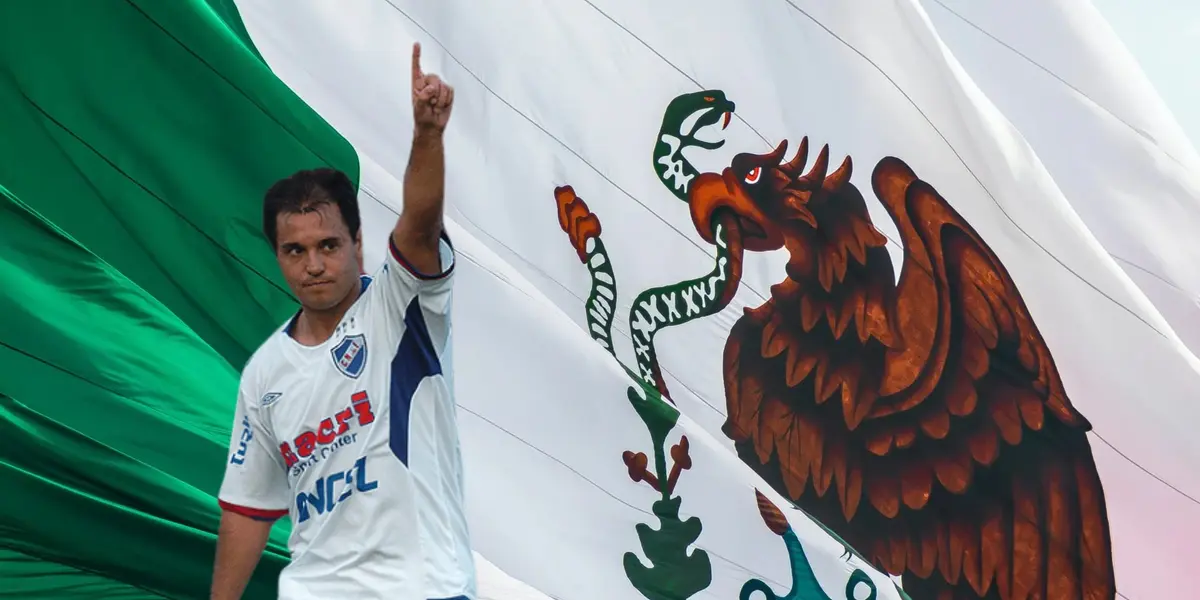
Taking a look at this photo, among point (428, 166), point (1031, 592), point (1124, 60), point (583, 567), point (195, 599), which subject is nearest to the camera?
point (428, 166)

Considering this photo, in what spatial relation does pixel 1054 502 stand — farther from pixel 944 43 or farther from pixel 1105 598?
pixel 944 43

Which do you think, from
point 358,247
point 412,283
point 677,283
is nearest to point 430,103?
point 412,283

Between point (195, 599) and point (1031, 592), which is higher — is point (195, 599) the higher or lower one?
the lower one

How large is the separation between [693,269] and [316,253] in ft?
8.11

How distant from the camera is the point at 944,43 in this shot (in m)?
6.35

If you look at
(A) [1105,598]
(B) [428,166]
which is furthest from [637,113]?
(B) [428,166]

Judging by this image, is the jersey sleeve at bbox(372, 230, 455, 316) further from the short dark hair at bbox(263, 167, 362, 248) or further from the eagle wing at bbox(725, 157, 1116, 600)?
the eagle wing at bbox(725, 157, 1116, 600)

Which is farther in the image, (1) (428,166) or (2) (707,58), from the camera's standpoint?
(2) (707,58)

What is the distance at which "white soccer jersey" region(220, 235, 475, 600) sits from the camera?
3.06m

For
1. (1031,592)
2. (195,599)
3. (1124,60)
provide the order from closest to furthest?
1. (195,599)
2. (1031,592)
3. (1124,60)

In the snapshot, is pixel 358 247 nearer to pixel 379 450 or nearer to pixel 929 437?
pixel 379 450

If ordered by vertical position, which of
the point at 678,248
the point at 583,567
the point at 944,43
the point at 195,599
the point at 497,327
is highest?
the point at 944,43

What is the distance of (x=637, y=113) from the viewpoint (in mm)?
5582

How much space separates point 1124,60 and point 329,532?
4.20 m
